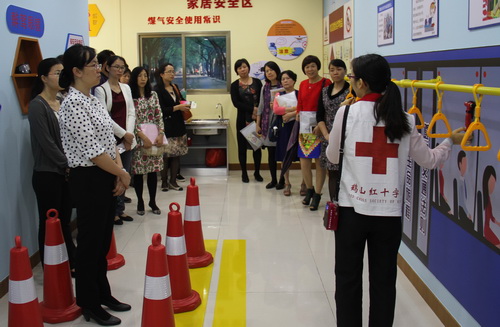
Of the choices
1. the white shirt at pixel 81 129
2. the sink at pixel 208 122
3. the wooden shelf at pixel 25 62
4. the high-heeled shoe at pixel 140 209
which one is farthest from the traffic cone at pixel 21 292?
the sink at pixel 208 122

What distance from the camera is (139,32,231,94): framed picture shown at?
768cm

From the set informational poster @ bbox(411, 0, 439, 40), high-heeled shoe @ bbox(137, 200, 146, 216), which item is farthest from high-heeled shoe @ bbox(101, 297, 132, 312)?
informational poster @ bbox(411, 0, 439, 40)

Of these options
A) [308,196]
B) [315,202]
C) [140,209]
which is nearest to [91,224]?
[140,209]

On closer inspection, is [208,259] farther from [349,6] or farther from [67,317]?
[349,6]

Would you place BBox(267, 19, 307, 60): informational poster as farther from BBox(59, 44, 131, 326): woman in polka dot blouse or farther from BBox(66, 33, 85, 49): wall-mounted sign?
BBox(59, 44, 131, 326): woman in polka dot blouse

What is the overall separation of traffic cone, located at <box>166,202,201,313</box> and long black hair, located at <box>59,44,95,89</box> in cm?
92

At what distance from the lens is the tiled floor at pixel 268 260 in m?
3.11

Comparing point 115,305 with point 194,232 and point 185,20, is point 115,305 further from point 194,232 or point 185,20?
point 185,20

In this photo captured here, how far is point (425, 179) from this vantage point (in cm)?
325

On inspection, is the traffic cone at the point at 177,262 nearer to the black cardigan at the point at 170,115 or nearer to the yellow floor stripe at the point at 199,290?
the yellow floor stripe at the point at 199,290

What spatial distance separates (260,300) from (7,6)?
102 inches

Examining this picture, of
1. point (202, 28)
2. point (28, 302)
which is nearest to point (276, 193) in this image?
point (202, 28)

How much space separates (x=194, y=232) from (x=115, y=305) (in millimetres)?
885

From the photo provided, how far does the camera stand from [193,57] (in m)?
7.76
